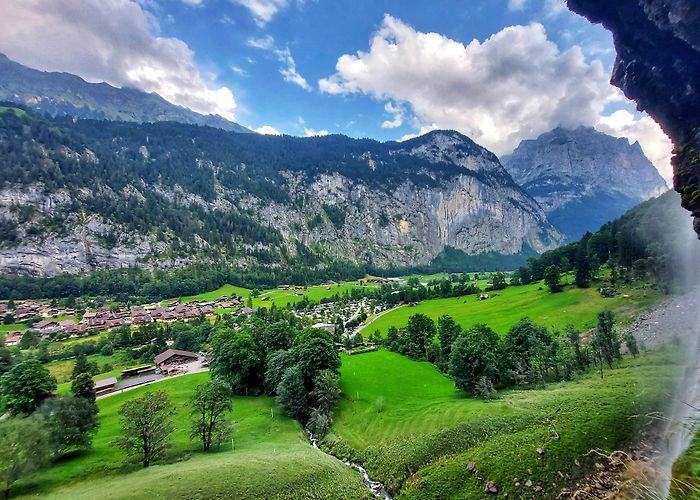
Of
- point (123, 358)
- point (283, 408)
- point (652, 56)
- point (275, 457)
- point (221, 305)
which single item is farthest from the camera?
point (221, 305)

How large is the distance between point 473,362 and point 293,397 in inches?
1092

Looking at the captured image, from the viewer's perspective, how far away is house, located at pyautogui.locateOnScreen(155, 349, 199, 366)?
3190 inches

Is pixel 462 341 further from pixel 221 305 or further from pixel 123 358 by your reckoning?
pixel 221 305

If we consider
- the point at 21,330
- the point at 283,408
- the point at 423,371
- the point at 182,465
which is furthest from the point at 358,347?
the point at 21,330

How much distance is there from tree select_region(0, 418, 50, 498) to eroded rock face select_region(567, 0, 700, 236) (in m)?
57.8

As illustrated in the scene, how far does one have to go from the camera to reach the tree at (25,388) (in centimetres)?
3969

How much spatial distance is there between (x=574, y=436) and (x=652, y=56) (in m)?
35.9

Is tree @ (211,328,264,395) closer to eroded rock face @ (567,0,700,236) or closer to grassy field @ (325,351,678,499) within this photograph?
grassy field @ (325,351,678,499)

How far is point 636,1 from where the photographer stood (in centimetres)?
2952

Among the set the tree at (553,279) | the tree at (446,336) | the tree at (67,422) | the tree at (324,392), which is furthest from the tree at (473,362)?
the tree at (553,279)

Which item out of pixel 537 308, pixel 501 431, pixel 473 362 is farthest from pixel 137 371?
pixel 537 308

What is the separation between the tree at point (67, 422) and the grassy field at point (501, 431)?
88.3 ft

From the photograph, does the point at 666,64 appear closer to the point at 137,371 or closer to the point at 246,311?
the point at 137,371

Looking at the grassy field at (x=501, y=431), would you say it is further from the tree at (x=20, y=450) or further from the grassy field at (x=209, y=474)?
the tree at (x=20, y=450)
